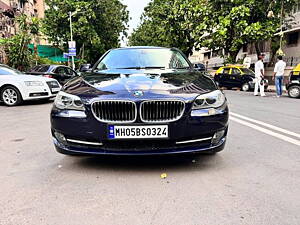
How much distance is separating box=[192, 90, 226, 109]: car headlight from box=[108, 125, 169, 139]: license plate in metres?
0.42

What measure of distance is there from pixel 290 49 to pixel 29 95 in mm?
24539

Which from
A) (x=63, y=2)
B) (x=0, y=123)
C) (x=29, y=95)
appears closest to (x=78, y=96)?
(x=0, y=123)

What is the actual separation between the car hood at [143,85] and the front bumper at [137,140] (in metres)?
0.27

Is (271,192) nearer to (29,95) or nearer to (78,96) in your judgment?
(78,96)

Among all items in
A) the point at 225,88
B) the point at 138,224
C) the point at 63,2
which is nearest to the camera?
the point at 138,224

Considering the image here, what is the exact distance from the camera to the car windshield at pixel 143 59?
427cm

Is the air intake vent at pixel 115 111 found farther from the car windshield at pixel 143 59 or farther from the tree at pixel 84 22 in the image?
the tree at pixel 84 22

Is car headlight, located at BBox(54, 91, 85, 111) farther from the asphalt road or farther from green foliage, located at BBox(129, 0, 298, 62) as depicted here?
green foliage, located at BBox(129, 0, 298, 62)

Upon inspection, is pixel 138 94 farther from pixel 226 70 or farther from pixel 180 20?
pixel 180 20

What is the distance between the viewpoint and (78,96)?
117 inches

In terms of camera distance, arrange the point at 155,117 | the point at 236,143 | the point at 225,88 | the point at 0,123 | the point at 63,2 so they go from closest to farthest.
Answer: the point at 155,117 → the point at 236,143 → the point at 0,123 → the point at 225,88 → the point at 63,2

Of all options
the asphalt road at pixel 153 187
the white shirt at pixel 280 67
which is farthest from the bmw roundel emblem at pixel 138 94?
the white shirt at pixel 280 67

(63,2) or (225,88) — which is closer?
(225,88)

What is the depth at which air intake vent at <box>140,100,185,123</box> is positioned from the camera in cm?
285
